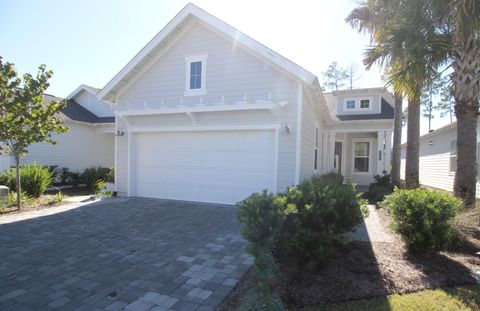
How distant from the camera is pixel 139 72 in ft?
36.1

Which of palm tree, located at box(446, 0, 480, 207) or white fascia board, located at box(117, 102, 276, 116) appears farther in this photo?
white fascia board, located at box(117, 102, 276, 116)

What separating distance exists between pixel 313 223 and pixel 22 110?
365 inches

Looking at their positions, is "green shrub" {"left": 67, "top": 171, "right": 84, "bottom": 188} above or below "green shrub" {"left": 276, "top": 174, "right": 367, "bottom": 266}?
below

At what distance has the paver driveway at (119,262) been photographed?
359 centimetres

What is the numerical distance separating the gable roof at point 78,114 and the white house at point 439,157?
2005 cm

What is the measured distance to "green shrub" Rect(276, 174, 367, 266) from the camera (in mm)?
3932

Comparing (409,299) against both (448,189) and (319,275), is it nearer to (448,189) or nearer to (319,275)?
(319,275)

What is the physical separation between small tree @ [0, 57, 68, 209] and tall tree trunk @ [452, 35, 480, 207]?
1188 cm

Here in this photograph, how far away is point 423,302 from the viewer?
3543 millimetres

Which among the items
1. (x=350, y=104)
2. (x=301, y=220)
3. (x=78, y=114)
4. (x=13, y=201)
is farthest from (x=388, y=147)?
(x=78, y=114)

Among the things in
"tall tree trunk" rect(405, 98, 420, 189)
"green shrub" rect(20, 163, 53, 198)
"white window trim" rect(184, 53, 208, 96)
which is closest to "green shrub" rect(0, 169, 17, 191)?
"green shrub" rect(20, 163, 53, 198)

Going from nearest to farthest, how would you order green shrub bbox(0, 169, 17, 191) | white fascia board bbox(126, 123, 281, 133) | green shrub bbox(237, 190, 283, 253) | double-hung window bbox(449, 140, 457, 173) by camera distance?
green shrub bbox(237, 190, 283, 253) < white fascia board bbox(126, 123, 281, 133) < green shrub bbox(0, 169, 17, 191) < double-hung window bbox(449, 140, 457, 173)

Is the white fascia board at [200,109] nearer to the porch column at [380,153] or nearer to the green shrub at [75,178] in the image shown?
the green shrub at [75,178]

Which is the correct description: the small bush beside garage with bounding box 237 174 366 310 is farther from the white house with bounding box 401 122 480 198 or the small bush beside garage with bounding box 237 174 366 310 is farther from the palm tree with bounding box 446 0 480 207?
the white house with bounding box 401 122 480 198
